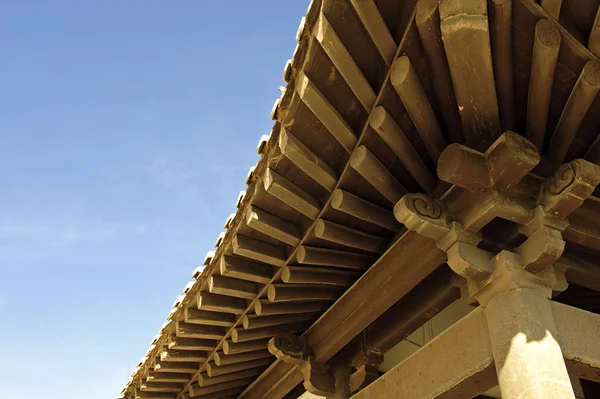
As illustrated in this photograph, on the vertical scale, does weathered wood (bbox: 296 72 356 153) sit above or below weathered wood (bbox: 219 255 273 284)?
above

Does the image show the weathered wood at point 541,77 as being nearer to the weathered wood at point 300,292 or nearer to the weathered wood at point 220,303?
the weathered wood at point 300,292

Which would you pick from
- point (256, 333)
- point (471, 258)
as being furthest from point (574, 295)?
point (256, 333)

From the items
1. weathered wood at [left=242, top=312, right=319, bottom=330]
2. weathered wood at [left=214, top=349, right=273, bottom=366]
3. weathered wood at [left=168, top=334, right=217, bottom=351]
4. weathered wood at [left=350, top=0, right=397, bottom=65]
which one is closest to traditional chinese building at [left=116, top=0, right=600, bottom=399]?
weathered wood at [left=350, top=0, right=397, bottom=65]

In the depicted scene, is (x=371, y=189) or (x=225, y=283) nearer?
(x=371, y=189)

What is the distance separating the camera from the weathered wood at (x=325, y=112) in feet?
9.95

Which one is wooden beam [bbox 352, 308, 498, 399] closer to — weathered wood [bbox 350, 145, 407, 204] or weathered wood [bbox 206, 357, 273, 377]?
weathered wood [bbox 350, 145, 407, 204]

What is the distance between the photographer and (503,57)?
9.20ft

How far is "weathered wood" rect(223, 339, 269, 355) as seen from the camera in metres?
5.09

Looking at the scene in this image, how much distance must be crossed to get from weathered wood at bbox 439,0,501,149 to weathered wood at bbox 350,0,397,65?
1.08ft

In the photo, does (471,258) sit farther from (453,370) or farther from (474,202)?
(453,370)

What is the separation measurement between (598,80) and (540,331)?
1.34 metres

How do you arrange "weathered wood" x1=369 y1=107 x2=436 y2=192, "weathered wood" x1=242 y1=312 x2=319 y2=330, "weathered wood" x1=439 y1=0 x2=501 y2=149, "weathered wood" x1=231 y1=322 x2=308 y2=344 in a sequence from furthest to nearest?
1. "weathered wood" x1=231 y1=322 x2=308 y2=344
2. "weathered wood" x1=242 y1=312 x2=319 y2=330
3. "weathered wood" x1=369 y1=107 x2=436 y2=192
4. "weathered wood" x1=439 y1=0 x2=501 y2=149

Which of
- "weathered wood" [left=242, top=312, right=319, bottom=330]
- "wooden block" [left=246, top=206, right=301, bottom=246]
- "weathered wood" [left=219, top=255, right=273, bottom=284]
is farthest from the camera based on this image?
"weathered wood" [left=242, top=312, right=319, bottom=330]

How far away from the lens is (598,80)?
2807 millimetres
